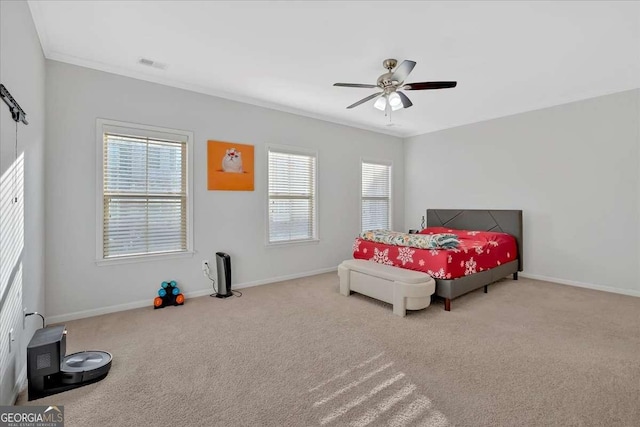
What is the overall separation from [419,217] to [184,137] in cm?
471

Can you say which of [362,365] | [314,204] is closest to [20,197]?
[362,365]

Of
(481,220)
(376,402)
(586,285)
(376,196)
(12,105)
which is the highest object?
(12,105)

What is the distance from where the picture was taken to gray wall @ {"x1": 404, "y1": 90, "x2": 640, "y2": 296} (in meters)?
3.95

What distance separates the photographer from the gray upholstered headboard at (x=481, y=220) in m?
4.81

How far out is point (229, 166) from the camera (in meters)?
4.16

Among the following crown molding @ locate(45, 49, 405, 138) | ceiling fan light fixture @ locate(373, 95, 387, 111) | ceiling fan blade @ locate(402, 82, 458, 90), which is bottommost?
ceiling fan blade @ locate(402, 82, 458, 90)

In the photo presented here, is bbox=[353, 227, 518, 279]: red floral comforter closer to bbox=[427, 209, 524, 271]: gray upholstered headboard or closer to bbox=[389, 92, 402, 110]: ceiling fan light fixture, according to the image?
bbox=[427, 209, 524, 271]: gray upholstered headboard

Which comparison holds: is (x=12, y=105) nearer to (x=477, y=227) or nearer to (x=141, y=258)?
(x=141, y=258)

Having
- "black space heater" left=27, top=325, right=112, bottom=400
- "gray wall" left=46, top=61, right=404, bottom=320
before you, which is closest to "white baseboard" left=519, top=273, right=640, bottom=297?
"gray wall" left=46, top=61, right=404, bottom=320

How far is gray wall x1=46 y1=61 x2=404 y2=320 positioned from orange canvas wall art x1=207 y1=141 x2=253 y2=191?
9 centimetres

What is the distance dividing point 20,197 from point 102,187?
3.96 ft

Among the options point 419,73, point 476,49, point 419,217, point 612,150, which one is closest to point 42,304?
point 419,73

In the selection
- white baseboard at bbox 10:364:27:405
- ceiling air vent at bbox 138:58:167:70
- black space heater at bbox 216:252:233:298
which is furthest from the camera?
black space heater at bbox 216:252:233:298

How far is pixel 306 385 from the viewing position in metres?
2.01
